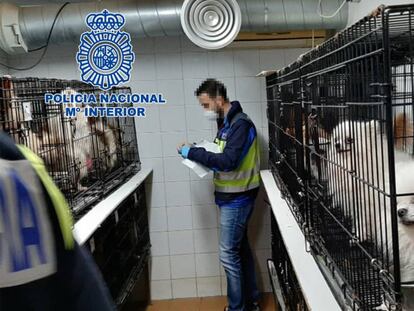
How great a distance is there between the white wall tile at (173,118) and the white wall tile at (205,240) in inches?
35.5

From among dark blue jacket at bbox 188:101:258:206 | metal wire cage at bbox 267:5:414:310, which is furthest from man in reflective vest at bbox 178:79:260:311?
metal wire cage at bbox 267:5:414:310

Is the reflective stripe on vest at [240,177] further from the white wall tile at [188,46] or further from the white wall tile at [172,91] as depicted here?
the white wall tile at [188,46]

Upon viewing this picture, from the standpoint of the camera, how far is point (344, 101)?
1.28 metres

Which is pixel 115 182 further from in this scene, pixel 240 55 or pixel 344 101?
pixel 344 101

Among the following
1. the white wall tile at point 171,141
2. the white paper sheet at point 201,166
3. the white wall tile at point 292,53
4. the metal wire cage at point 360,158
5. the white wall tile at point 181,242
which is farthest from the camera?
the white wall tile at point 181,242

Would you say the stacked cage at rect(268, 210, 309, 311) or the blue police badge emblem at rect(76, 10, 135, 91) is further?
the blue police badge emblem at rect(76, 10, 135, 91)

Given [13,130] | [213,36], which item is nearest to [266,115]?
[213,36]

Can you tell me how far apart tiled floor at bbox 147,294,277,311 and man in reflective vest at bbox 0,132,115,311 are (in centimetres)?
315

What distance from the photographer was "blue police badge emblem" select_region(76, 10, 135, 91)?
3.26 metres

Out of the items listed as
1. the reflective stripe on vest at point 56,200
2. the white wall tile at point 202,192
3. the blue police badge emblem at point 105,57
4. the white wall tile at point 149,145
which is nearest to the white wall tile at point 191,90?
the white wall tile at point 149,145

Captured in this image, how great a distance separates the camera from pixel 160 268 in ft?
12.4

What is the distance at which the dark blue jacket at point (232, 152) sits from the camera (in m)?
2.80

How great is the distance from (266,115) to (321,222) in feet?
6.74

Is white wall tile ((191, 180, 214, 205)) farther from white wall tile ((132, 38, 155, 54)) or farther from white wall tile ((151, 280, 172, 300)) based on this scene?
white wall tile ((132, 38, 155, 54))
